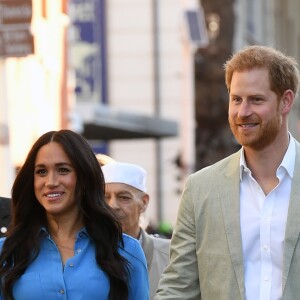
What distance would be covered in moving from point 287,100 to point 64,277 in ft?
3.78

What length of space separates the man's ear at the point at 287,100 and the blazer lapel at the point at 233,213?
301 millimetres

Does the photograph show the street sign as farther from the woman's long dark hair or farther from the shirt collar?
the shirt collar

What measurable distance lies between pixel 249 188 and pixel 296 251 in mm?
378

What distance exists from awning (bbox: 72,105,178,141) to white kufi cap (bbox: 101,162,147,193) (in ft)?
52.0

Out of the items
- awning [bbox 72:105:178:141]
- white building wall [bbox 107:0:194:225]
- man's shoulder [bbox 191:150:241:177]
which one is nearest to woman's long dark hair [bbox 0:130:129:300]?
man's shoulder [bbox 191:150:241:177]

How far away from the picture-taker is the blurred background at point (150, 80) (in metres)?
23.4

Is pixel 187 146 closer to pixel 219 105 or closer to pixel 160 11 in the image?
pixel 219 105

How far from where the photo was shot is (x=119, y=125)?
25.8 m

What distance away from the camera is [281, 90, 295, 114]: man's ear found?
5805 millimetres

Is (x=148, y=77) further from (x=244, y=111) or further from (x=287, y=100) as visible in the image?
(x=244, y=111)

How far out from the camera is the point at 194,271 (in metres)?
5.91

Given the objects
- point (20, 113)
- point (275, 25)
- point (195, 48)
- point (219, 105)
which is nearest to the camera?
point (20, 113)

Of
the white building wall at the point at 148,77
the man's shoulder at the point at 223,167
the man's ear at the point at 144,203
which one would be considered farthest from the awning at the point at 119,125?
the man's shoulder at the point at 223,167

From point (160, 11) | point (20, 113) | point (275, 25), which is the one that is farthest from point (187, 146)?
point (275, 25)
